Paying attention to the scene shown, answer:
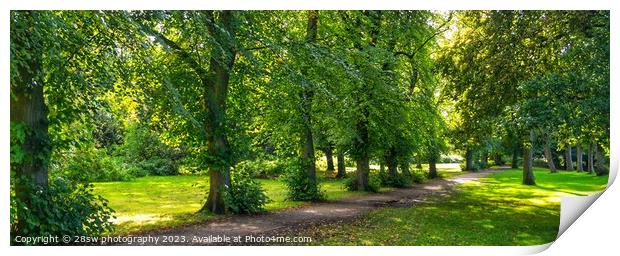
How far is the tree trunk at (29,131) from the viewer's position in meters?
7.53

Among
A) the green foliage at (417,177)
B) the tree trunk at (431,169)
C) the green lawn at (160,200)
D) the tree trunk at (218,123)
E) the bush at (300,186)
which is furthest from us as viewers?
the tree trunk at (431,169)

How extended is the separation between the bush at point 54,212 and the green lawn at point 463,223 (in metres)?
3.86

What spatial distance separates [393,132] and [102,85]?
45.7ft

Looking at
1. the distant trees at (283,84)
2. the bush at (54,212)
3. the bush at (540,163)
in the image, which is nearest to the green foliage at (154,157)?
the distant trees at (283,84)

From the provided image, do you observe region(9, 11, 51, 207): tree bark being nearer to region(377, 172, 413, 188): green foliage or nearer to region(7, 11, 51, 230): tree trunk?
region(7, 11, 51, 230): tree trunk

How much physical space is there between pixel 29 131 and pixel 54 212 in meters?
1.22

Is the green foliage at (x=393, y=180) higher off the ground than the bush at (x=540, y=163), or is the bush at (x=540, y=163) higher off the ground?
the bush at (x=540, y=163)

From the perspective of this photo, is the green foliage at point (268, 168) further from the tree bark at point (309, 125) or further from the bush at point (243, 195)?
the bush at point (243, 195)

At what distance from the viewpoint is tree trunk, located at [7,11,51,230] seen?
24.7ft

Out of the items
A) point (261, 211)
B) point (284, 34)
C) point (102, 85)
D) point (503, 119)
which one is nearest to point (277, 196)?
point (261, 211)

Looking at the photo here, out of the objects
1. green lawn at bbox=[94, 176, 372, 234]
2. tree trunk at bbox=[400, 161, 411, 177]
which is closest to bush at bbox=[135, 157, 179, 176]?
green lawn at bbox=[94, 176, 372, 234]

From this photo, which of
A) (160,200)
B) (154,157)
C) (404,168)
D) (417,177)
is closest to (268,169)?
(154,157)

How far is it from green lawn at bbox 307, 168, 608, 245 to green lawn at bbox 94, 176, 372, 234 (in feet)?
10.5
